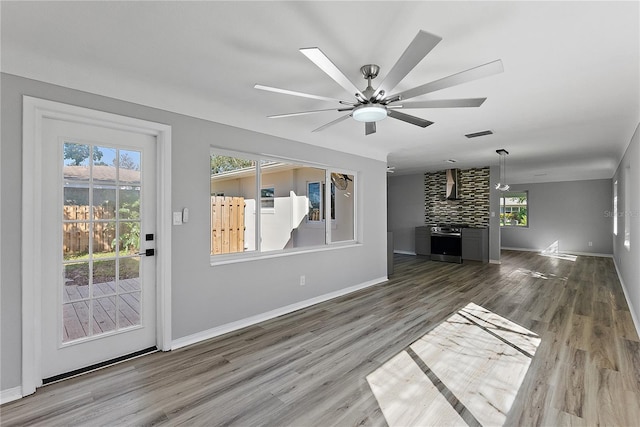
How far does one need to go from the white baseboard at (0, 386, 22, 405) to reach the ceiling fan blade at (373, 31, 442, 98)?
3286 millimetres

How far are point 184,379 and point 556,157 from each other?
7.31m

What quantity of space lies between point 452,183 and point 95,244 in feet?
25.6

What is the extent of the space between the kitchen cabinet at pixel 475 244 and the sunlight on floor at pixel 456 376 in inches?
172

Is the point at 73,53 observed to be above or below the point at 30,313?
above

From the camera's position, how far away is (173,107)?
285cm

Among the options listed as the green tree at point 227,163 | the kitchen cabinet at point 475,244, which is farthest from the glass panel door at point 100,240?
the kitchen cabinet at point 475,244

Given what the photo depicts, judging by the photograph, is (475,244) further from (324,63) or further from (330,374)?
(324,63)

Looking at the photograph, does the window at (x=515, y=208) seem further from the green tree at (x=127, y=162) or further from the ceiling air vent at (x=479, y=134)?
the green tree at (x=127, y=162)

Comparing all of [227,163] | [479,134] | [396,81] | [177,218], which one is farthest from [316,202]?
[396,81]

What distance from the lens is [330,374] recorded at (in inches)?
95.8

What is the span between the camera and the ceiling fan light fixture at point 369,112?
87.6 inches

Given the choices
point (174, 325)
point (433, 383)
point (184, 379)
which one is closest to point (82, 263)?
point (174, 325)

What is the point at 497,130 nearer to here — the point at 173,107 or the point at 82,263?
the point at 173,107

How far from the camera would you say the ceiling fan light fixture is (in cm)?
222
